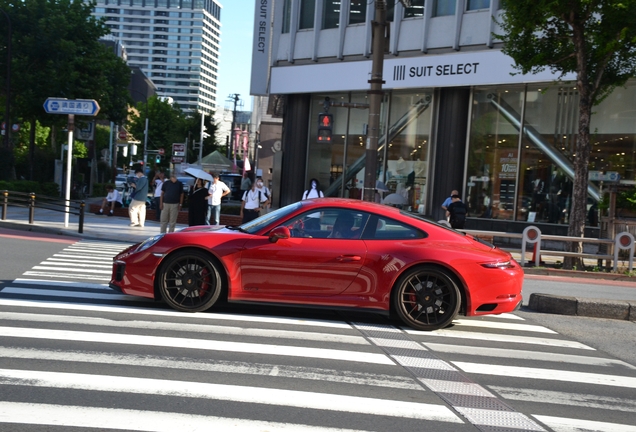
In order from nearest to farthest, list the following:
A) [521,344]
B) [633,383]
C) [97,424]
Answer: [97,424], [633,383], [521,344]

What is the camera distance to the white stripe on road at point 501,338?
8.42 m

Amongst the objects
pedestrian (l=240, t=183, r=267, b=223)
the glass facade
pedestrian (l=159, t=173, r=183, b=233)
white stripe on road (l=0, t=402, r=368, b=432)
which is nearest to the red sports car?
white stripe on road (l=0, t=402, r=368, b=432)

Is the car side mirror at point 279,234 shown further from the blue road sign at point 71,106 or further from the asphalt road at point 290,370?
the blue road sign at point 71,106

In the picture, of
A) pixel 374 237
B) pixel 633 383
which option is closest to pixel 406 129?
pixel 374 237

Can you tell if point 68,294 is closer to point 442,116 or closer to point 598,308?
point 598,308

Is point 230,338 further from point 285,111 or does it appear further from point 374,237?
point 285,111

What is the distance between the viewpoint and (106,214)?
96.8ft

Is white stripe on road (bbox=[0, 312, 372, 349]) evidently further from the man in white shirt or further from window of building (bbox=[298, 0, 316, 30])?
window of building (bbox=[298, 0, 316, 30])

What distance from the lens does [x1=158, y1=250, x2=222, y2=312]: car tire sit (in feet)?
28.1

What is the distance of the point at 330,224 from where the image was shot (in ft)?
28.7

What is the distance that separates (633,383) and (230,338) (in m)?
3.71

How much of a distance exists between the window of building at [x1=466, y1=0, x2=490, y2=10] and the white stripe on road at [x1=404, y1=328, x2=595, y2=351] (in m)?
20.0

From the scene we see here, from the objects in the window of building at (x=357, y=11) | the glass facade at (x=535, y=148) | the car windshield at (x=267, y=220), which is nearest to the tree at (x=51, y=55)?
the window of building at (x=357, y=11)

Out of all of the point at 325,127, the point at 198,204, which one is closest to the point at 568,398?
the point at 325,127
